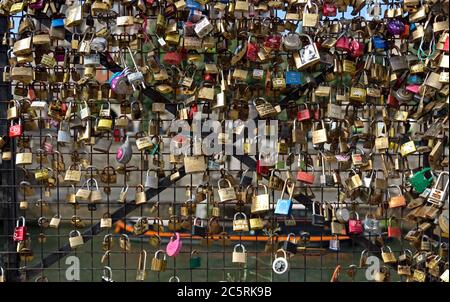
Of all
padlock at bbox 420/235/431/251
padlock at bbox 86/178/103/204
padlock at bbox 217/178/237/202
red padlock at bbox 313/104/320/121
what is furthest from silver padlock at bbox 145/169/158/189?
padlock at bbox 420/235/431/251

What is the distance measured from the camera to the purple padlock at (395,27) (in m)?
3.08

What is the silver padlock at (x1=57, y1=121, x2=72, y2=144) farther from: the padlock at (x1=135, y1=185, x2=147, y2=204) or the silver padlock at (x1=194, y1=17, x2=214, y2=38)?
the silver padlock at (x1=194, y1=17, x2=214, y2=38)

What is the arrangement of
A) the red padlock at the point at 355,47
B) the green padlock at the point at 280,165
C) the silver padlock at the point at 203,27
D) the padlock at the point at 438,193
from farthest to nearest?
the green padlock at the point at 280,165
the red padlock at the point at 355,47
the silver padlock at the point at 203,27
the padlock at the point at 438,193

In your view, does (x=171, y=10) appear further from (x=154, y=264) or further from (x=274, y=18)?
(x=154, y=264)

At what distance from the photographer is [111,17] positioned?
3.14 m

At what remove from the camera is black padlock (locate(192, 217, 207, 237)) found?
10.2 ft

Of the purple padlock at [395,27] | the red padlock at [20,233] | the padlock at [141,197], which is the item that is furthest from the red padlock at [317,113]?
the red padlock at [20,233]

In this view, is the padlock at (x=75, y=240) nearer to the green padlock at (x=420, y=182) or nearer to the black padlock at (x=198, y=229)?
the black padlock at (x=198, y=229)

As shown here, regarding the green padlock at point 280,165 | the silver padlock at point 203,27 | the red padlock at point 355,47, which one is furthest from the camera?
the green padlock at point 280,165

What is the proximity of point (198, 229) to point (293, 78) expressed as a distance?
3.23ft

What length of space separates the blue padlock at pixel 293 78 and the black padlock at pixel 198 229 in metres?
0.92

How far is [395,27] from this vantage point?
3080 millimetres

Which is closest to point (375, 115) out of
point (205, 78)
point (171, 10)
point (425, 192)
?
point (425, 192)

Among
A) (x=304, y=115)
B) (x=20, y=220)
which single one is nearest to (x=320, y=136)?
(x=304, y=115)
